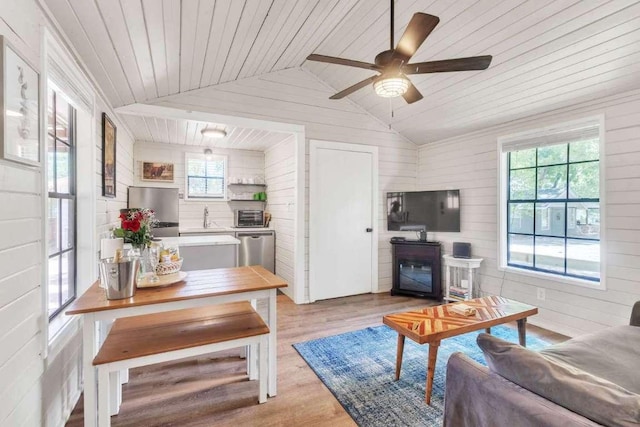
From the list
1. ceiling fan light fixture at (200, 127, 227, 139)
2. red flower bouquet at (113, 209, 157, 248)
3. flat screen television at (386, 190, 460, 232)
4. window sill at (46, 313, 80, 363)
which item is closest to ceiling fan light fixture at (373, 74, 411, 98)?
red flower bouquet at (113, 209, 157, 248)

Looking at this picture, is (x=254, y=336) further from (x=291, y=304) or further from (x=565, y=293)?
(x=565, y=293)

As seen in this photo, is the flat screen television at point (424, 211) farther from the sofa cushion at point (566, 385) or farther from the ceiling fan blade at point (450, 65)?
the sofa cushion at point (566, 385)

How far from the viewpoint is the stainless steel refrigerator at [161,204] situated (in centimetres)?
444

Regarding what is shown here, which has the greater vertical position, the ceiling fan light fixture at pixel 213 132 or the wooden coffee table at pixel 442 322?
the ceiling fan light fixture at pixel 213 132

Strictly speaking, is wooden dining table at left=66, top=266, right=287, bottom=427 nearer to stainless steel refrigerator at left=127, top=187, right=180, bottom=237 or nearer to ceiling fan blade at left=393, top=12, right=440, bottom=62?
ceiling fan blade at left=393, top=12, right=440, bottom=62

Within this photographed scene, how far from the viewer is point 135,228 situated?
1850mm

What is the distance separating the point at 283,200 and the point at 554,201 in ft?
11.6

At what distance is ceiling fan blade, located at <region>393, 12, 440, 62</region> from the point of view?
1.74 metres

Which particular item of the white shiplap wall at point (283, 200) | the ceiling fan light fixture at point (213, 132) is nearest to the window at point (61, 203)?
the ceiling fan light fixture at point (213, 132)

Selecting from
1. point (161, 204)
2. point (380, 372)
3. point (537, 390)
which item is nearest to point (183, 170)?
point (161, 204)

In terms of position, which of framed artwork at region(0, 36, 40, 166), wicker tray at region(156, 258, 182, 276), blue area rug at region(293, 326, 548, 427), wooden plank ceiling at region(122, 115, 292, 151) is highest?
wooden plank ceiling at region(122, 115, 292, 151)

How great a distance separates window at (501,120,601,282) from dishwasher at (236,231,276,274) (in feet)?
11.4

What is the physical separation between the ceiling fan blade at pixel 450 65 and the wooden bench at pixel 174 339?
2.04 metres

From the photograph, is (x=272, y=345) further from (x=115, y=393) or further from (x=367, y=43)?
(x=367, y=43)
